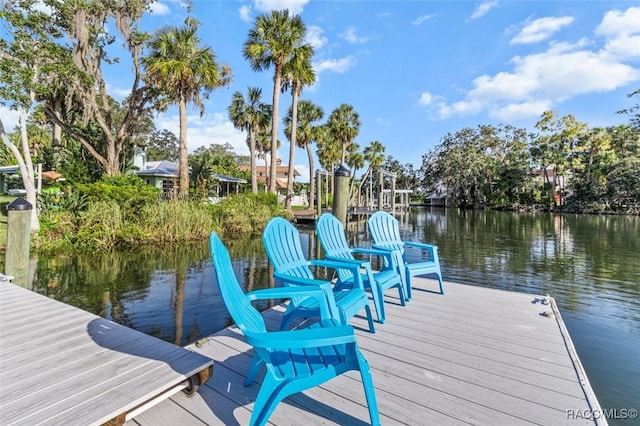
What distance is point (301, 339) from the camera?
1.43m

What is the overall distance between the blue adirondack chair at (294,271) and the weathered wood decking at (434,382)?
0.35 m

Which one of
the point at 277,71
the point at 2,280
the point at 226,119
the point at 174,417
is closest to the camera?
the point at 174,417

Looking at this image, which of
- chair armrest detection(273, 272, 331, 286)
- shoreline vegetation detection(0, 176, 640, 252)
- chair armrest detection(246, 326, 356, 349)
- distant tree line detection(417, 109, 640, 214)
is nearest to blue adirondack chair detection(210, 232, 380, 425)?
chair armrest detection(246, 326, 356, 349)

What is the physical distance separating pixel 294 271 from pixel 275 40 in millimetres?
16576

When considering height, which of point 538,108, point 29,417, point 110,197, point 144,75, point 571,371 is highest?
point 538,108

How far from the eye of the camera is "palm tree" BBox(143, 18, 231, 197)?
1305cm

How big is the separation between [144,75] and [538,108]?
119 ft

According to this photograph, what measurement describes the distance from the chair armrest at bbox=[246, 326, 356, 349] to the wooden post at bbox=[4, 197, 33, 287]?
4.80 metres

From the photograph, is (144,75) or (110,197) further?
(144,75)

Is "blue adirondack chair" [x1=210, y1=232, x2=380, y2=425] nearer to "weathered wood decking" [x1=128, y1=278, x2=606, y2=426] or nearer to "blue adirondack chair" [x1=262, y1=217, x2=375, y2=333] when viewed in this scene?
"weathered wood decking" [x1=128, y1=278, x2=606, y2=426]

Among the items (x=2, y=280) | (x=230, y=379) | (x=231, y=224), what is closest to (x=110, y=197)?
(x=231, y=224)

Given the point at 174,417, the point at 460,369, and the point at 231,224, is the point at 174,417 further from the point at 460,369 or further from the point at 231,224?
the point at 231,224

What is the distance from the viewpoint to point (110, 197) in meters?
9.88

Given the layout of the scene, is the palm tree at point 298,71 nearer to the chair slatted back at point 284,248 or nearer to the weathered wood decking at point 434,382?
the chair slatted back at point 284,248
